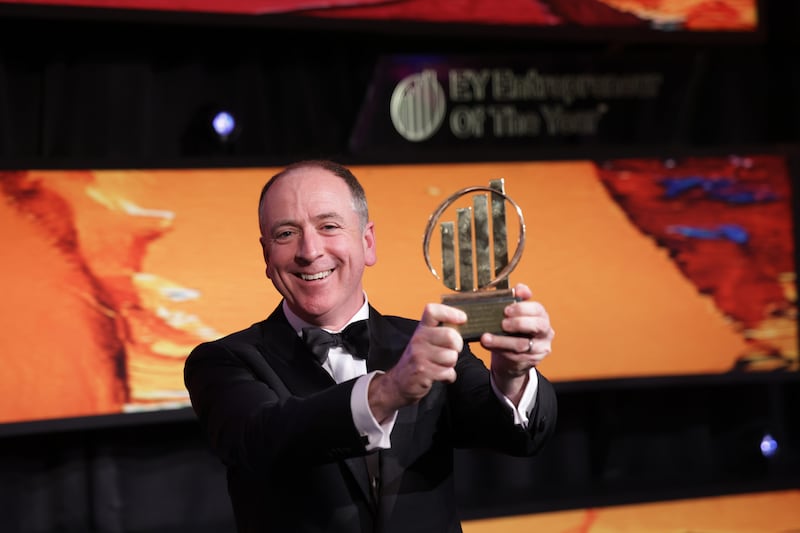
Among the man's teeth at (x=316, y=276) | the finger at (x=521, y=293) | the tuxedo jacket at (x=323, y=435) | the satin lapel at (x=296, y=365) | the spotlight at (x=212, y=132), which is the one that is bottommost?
the tuxedo jacket at (x=323, y=435)

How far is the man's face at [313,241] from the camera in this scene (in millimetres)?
1566

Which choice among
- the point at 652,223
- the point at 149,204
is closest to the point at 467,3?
the point at 652,223

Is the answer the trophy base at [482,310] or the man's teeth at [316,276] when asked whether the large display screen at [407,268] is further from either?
the trophy base at [482,310]

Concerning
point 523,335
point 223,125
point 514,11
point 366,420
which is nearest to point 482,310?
point 523,335

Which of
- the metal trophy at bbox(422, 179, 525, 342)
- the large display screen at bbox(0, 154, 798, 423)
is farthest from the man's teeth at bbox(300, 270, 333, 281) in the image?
the large display screen at bbox(0, 154, 798, 423)

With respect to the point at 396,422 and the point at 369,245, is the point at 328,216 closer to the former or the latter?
the point at 369,245

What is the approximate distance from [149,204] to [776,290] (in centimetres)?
226

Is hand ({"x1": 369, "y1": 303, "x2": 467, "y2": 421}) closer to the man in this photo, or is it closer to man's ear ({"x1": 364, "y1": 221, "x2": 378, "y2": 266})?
the man

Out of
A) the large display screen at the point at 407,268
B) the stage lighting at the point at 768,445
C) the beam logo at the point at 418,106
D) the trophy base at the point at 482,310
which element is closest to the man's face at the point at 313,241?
the trophy base at the point at 482,310

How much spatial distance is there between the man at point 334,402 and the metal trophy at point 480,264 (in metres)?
0.03

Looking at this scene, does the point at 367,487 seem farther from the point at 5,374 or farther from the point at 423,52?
the point at 423,52

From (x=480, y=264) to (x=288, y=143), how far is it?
2.42m

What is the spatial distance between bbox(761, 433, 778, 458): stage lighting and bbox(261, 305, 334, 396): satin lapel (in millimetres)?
2966

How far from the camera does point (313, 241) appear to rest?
5.14 ft
